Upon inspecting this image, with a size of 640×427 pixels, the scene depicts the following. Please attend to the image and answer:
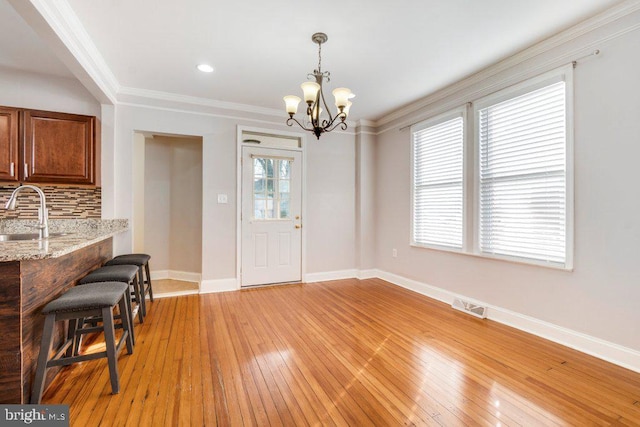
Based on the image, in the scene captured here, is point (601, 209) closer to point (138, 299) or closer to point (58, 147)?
point (138, 299)

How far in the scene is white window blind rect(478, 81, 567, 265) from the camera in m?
2.52

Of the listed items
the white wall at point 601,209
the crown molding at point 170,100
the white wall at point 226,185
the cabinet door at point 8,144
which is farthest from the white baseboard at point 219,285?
the white wall at point 601,209

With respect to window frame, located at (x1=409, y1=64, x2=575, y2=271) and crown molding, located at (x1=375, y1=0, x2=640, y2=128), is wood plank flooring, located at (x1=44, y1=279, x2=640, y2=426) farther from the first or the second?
crown molding, located at (x1=375, y1=0, x2=640, y2=128)

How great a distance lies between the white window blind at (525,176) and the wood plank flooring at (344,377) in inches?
34.4

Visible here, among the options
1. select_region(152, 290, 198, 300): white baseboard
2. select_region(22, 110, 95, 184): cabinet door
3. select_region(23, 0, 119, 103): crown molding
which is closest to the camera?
select_region(23, 0, 119, 103): crown molding

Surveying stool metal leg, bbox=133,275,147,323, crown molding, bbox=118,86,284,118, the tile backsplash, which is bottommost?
stool metal leg, bbox=133,275,147,323

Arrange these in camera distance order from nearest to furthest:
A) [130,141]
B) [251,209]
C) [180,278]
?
1. [130,141]
2. [251,209]
3. [180,278]

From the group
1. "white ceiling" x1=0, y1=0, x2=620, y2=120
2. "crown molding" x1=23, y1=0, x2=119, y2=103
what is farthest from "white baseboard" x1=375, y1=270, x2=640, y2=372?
"crown molding" x1=23, y1=0, x2=119, y2=103

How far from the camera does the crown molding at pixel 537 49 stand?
2133mm

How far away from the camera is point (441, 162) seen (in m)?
3.70

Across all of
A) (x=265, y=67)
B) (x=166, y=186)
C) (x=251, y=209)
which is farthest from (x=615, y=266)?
(x=166, y=186)

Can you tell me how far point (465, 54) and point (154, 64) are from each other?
123 inches

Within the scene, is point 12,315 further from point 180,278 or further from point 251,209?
point 180,278

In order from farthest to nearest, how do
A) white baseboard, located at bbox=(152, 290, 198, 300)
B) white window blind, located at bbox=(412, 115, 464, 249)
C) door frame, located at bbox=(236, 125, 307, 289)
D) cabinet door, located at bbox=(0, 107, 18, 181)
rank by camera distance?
1. door frame, located at bbox=(236, 125, 307, 289)
2. white baseboard, located at bbox=(152, 290, 198, 300)
3. white window blind, located at bbox=(412, 115, 464, 249)
4. cabinet door, located at bbox=(0, 107, 18, 181)
